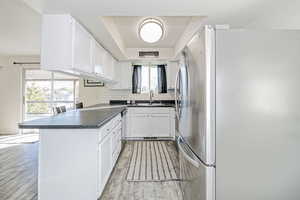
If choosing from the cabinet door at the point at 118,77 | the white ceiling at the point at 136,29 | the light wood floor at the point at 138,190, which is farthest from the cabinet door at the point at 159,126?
the light wood floor at the point at 138,190

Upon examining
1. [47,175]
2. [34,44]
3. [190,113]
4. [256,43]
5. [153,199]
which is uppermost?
[34,44]

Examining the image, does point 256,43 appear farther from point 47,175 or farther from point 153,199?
point 47,175

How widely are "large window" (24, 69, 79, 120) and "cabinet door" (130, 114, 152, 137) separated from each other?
2.23m

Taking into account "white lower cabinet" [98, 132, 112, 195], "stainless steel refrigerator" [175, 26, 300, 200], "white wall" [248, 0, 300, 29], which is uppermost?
"white wall" [248, 0, 300, 29]

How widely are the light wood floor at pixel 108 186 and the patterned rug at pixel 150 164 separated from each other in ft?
0.37

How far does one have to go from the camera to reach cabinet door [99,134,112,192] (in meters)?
2.12

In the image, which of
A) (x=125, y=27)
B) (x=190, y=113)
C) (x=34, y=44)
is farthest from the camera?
(x=34, y=44)

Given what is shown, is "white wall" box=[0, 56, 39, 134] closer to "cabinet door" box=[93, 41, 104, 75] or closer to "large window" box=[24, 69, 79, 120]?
"large window" box=[24, 69, 79, 120]

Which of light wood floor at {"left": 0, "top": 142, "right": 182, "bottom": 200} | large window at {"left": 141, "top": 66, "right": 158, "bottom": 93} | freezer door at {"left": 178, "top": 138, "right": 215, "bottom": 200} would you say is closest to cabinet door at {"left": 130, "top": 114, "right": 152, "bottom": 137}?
large window at {"left": 141, "top": 66, "right": 158, "bottom": 93}

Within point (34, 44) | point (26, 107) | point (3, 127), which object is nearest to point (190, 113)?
point (34, 44)

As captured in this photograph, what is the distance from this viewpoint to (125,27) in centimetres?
375

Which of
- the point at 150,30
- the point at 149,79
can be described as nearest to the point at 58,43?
the point at 150,30

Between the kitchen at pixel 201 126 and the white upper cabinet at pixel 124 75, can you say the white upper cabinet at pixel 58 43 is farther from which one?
the white upper cabinet at pixel 124 75

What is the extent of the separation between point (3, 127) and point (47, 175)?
17.1 ft
